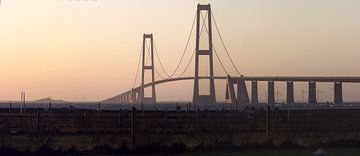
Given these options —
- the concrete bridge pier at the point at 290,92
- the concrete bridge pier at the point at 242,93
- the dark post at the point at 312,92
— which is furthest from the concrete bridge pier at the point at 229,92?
the dark post at the point at 312,92

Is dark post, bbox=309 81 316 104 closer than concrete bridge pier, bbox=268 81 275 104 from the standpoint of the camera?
No

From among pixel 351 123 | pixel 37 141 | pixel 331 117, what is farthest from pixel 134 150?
pixel 331 117

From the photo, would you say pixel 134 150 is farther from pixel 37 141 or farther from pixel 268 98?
pixel 268 98

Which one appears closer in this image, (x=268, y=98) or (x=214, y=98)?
(x=214, y=98)

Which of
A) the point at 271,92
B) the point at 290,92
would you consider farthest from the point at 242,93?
the point at 290,92

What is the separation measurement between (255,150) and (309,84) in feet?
229

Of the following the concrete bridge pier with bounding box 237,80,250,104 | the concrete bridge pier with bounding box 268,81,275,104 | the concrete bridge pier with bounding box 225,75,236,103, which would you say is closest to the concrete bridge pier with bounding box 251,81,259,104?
the concrete bridge pier with bounding box 237,80,250,104

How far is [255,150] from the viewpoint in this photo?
18594 mm

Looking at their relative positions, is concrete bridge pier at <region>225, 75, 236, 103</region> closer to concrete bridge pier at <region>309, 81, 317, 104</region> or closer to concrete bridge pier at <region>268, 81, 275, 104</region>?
concrete bridge pier at <region>268, 81, 275, 104</region>

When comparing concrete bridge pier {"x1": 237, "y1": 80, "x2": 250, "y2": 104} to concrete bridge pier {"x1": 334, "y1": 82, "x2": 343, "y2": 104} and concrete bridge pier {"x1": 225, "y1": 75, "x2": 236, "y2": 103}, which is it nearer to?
concrete bridge pier {"x1": 225, "y1": 75, "x2": 236, "y2": 103}

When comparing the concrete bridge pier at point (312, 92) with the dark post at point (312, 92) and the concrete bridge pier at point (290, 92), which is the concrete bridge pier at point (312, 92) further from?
the concrete bridge pier at point (290, 92)

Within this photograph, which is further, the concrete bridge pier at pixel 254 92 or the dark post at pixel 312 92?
the concrete bridge pier at pixel 254 92

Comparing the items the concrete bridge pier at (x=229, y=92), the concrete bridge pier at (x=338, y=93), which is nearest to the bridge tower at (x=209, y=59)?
the concrete bridge pier at (x=229, y=92)

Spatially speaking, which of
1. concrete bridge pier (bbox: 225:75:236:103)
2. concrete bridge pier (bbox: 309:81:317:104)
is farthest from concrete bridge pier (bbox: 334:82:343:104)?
concrete bridge pier (bbox: 225:75:236:103)
